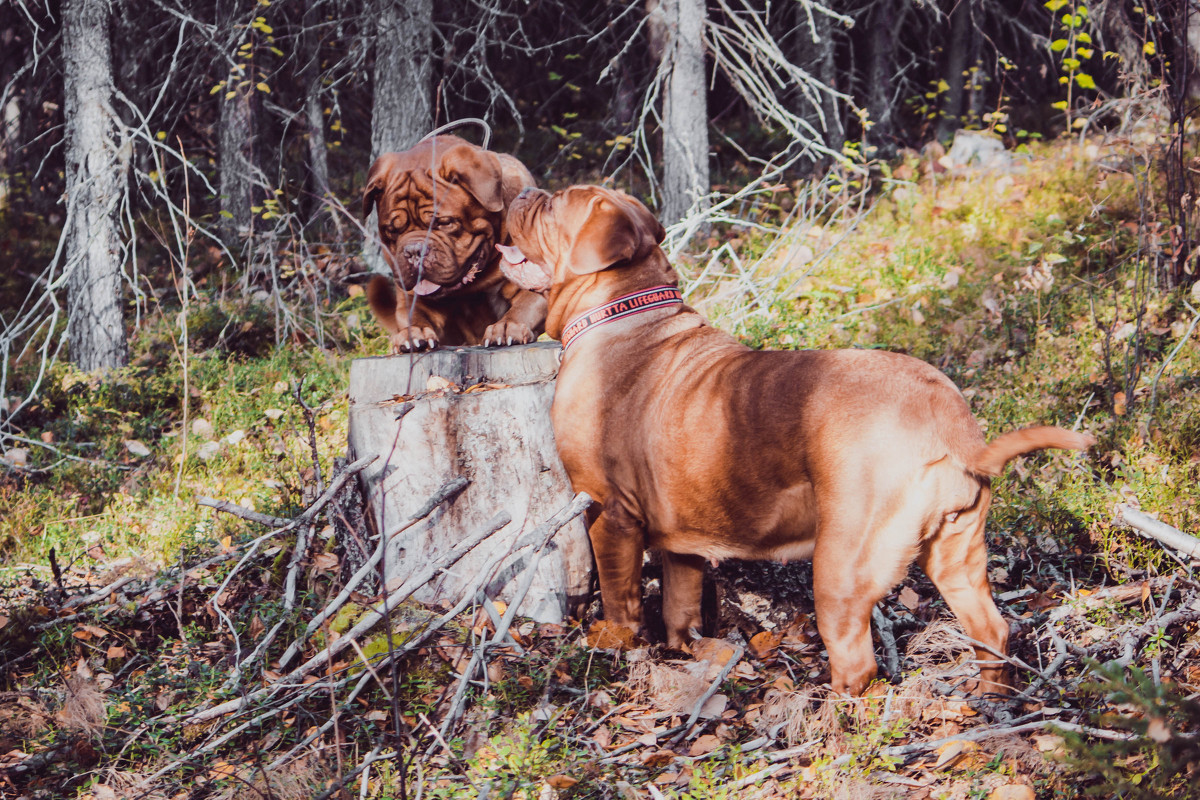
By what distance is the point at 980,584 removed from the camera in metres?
2.77

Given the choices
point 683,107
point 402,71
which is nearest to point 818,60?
point 683,107

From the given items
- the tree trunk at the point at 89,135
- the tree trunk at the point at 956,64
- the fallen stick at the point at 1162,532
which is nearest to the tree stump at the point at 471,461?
the fallen stick at the point at 1162,532

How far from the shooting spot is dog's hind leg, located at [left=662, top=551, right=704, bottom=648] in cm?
353

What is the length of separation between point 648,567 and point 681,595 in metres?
0.64

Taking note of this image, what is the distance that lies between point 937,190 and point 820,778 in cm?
705

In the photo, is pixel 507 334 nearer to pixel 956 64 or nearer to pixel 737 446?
pixel 737 446

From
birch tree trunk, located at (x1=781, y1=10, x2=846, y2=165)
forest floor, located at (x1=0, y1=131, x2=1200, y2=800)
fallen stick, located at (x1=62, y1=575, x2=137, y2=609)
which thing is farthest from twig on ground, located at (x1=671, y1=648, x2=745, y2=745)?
birch tree trunk, located at (x1=781, y1=10, x2=846, y2=165)

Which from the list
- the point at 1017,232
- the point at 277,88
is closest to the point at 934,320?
the point at 1017,232

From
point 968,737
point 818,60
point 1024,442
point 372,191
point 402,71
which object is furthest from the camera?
point 818,60

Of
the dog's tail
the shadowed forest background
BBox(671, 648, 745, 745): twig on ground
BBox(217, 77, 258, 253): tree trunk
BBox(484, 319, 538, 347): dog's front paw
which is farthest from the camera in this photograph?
BBox(217, 77, 258, 253): tree trunk

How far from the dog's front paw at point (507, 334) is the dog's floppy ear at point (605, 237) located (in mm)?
623

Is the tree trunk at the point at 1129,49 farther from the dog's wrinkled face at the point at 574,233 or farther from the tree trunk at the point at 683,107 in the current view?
the dog's wrinkled face at the point at 574,233

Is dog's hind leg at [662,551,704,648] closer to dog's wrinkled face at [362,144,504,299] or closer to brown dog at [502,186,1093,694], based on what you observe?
brown dog at [502,186,1093,694]

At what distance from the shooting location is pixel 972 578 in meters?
2.75
